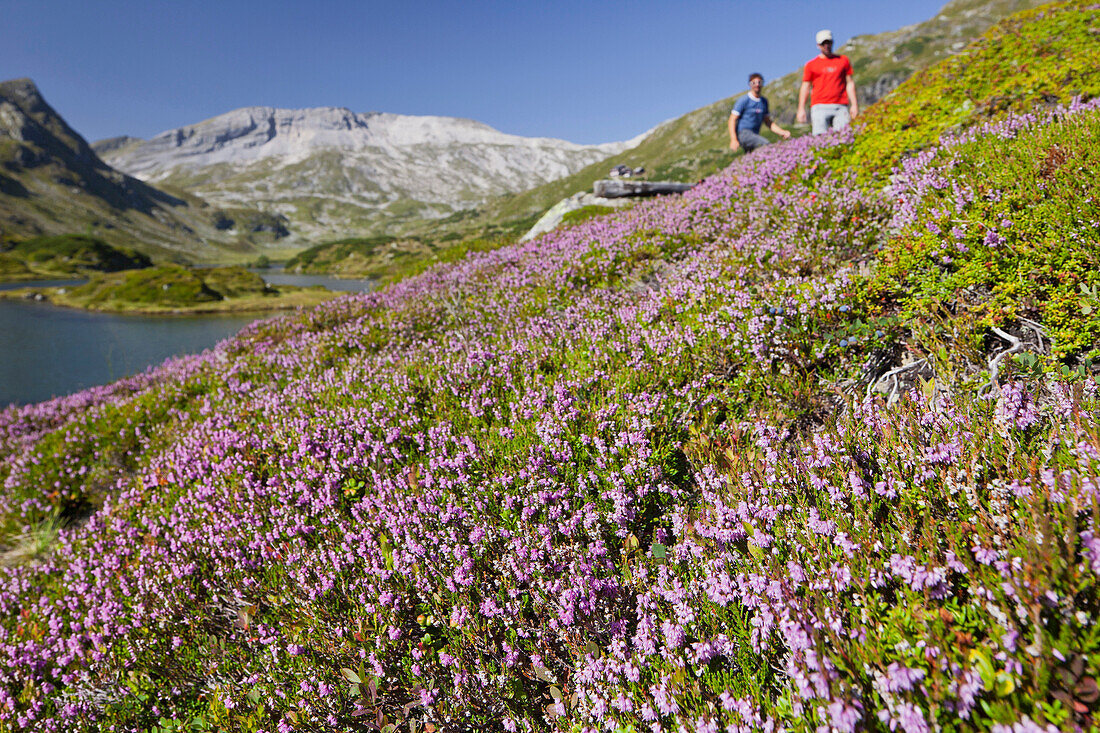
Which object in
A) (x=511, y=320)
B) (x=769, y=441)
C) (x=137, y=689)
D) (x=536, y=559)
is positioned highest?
(x=511, y=320)

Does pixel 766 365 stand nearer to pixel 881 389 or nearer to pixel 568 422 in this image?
pixel 881 389

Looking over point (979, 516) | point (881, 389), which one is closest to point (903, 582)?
point (979, 516)

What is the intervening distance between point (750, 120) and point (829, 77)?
2711 mm

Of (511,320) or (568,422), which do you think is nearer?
(568,422)

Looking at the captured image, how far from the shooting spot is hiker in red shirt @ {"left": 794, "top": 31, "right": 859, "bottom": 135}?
34.0 ft

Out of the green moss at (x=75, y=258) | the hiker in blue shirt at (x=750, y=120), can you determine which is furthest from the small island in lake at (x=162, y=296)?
the green moss at (x=75, y=258)

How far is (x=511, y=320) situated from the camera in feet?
21.6

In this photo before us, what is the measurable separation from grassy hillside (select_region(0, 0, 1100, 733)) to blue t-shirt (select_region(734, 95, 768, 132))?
7340 mm

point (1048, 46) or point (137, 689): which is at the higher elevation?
point (1048, 46)

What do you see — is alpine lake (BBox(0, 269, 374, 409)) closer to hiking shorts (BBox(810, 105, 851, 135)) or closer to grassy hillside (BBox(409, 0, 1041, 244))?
hiking shorts (BBox(810, 105, 851, 135))

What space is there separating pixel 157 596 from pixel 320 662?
187 centimetres

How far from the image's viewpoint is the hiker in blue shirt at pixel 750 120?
12.6m

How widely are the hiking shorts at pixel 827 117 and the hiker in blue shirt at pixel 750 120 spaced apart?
1426 mm

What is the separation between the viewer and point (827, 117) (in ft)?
35.6
